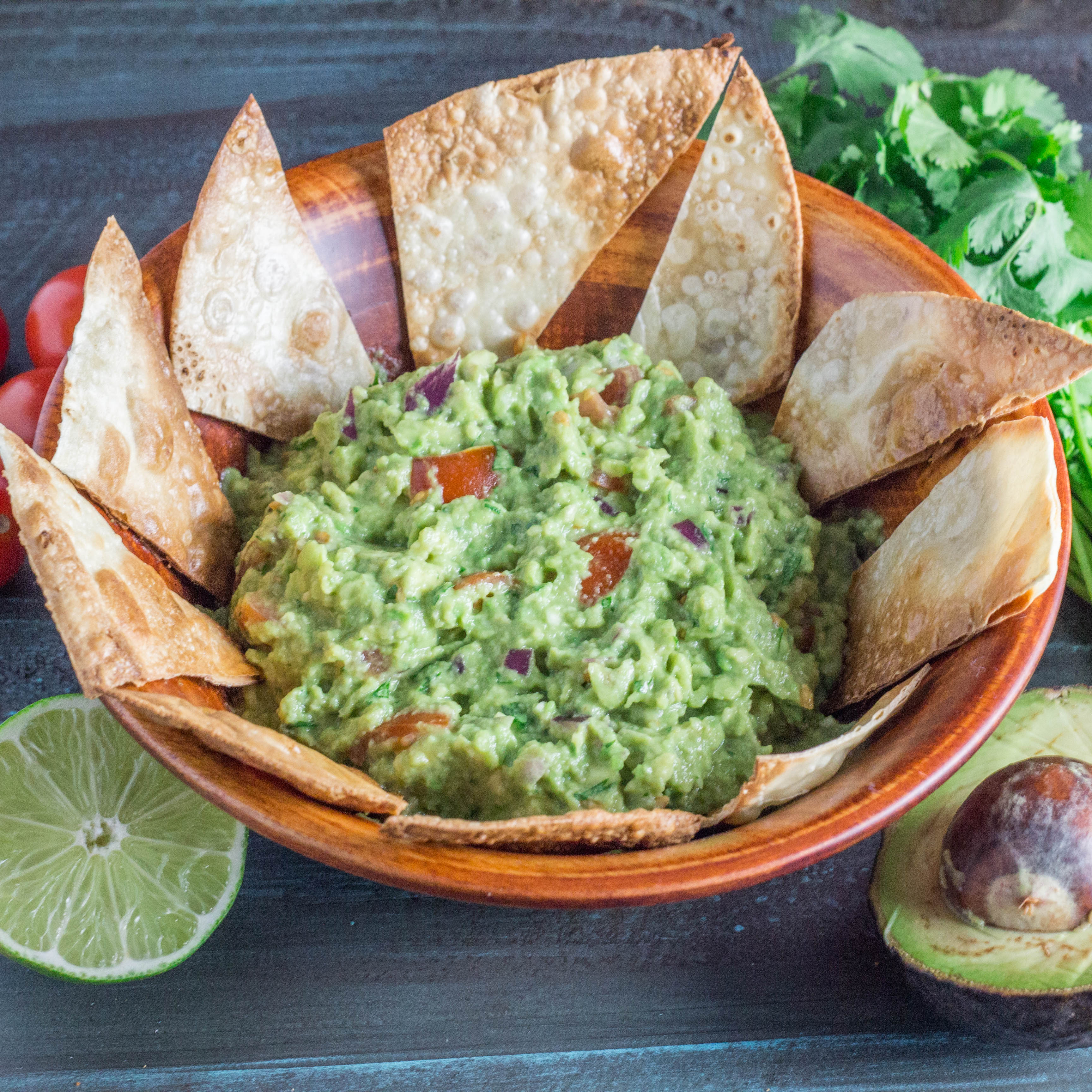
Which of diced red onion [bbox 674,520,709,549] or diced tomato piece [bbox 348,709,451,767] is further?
diced red onion [bbox 674,520,709,549]

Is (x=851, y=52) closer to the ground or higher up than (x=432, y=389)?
higher up

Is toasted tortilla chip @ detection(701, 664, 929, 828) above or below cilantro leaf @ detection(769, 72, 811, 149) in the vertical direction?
below

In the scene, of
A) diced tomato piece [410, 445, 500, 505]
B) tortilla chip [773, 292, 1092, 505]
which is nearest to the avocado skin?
tortilla chip [773, 292, 1092, 505]

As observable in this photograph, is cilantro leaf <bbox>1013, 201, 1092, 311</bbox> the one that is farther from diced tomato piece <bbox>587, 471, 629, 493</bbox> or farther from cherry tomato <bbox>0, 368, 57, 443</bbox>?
cherry tomato <bbox>0, 368, 57, 443</bbox>

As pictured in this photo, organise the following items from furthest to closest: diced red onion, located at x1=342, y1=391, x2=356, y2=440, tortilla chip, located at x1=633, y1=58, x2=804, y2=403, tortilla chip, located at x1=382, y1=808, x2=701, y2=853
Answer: tortilla chip, located at x1=633, y1=58, x2=804, y2=403 < diced red onion, located at x1=342, y1=391, x2=356, y2=440 < tortilla chip, located at x1=382, y1=808, x2=701, y2=853

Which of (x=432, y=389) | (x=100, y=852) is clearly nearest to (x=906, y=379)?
(x=432, y=389)

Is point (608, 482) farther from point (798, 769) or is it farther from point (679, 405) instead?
point (798, 769)

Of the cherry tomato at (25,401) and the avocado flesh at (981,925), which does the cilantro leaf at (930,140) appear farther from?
the cherry tomato at (25,401)
